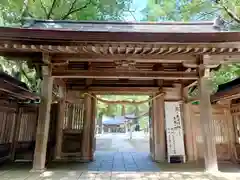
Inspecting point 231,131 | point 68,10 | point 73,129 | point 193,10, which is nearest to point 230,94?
point 231,131

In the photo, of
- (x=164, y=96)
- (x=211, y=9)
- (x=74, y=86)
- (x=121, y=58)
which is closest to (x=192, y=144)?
(x=164, y=96)

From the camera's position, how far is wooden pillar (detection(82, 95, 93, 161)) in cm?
633

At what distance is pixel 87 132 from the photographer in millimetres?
6535

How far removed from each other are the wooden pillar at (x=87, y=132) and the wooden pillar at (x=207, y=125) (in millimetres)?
3682

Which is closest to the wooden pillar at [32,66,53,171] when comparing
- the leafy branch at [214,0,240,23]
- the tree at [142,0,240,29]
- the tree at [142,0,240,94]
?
the tree at [142,0,240,94]

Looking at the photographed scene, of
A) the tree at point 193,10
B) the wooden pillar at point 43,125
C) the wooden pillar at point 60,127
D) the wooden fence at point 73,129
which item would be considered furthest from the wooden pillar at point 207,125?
the tree at point 193,10

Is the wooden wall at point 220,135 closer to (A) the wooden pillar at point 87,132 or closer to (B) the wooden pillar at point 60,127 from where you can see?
(A) the wooden pillar at point 87,132

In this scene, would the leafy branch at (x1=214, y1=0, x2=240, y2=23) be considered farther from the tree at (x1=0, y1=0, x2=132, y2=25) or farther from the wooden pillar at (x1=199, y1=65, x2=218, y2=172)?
the wooden pillar at (x1=199, y1=65, x2=218, y2=172)

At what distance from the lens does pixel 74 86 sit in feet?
22.1

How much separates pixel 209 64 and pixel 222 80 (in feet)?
18.6

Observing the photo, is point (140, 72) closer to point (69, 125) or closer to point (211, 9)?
point (69, 125)

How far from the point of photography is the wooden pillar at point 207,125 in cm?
436

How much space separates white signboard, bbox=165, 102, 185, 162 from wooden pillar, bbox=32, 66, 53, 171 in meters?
3.98

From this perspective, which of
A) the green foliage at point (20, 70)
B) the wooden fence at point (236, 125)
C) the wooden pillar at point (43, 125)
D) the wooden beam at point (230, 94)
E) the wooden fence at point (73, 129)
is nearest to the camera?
the wooden pillar at point (43, 125)
